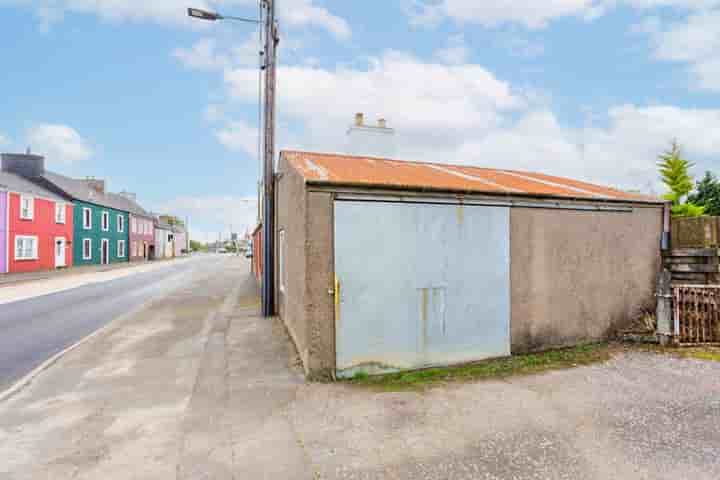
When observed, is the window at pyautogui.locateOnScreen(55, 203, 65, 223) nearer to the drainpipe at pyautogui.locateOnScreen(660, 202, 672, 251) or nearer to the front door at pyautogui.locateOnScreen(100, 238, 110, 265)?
the front door at pyautogui.locateOnScreen(100, 238, 110, 265)

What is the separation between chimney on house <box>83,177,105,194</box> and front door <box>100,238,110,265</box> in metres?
7.34

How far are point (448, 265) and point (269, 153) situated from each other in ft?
20.4

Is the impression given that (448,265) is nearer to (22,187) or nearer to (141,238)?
(22,187)

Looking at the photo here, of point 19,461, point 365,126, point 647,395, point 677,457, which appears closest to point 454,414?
point 677,457

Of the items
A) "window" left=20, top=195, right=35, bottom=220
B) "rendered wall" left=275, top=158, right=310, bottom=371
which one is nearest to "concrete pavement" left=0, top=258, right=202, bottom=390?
"rendered wall" left=275, top=158, right=310, bottom=371

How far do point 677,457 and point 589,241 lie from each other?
405 centimetres

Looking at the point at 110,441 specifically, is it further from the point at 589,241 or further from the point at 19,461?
the point at 589,241

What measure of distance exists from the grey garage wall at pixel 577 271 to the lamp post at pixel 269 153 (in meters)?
6.09

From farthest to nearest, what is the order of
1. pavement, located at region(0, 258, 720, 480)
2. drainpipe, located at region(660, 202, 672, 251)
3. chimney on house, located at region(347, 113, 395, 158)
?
chimney on house, located at region(347, 113, 395, 158) → drainpipe, located at region(660, 202, 672, 251) → pavement, located at region(0, 258, 720, 480)

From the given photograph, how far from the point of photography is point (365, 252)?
16.7 feet

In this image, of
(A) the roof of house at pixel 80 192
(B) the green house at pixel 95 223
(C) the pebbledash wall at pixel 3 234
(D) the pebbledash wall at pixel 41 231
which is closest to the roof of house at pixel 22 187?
(D) the pebbledash wall at pixel 41 231

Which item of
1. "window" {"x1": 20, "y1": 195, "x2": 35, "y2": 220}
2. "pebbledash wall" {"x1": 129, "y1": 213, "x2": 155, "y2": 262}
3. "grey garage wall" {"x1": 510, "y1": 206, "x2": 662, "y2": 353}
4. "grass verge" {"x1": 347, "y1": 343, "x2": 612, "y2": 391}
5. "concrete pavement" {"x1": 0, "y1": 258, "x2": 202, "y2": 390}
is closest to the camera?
"grass verge" {"x1": 347, "y1": 343, "x2": 612, "y2": 391}

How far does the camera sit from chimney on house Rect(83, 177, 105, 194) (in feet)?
125

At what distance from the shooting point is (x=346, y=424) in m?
3.78
